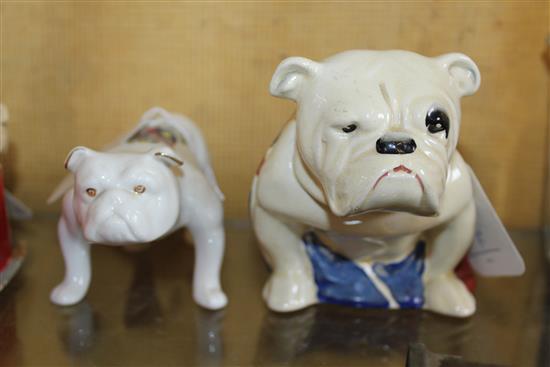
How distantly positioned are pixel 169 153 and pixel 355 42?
0.39 m

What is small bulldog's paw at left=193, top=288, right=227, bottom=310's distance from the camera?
93 centimetres

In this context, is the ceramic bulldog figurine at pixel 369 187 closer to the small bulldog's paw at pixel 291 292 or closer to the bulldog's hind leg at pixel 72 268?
the small bulldog's paw at pixel 291 292

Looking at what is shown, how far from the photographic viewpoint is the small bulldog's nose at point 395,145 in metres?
0.69

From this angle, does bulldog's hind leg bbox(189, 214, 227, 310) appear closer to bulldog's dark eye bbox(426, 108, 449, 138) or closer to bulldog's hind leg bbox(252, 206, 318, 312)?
bulldog's hind leg bbox(252, 206, 318, 312)

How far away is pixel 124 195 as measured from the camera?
78 centimetres

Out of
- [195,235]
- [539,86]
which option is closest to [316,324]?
[195,235]

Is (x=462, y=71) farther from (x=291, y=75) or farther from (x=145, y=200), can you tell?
(x=145, y=200)

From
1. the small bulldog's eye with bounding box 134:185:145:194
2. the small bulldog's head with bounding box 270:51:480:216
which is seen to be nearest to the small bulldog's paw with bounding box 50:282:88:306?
the small bulldog's eye with bounding box 134:185:145:194

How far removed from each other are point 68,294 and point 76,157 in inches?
8.6

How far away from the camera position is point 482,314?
937 millimetres

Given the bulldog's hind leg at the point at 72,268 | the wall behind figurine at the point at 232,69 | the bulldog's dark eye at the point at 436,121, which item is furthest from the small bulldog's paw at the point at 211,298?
the bulldog's dark eye at the point at 436,121

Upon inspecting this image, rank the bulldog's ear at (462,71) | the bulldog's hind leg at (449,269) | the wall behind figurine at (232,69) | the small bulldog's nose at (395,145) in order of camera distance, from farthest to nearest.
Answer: the wall behind figurine at (232,69)
the bulldog's hind leg at (449,269)
the bulldog's ear at (462,71)
the small bulldog's nose at (395,145)

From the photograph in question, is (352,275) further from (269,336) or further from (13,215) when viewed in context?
(13,215)

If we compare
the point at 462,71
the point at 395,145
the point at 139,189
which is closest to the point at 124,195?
the point at 139,189
